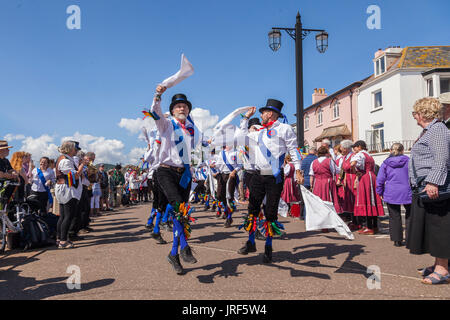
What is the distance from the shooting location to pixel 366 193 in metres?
6.73

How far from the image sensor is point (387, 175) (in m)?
5.92

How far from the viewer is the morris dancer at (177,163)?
3.99 m

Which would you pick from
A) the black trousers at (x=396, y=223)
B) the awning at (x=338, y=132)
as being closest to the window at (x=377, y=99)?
the awning at (x=338, y=132)

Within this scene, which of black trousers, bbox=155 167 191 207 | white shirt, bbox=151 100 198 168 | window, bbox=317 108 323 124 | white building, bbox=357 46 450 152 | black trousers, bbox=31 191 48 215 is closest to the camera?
black trousers, bbox=155 167 191 207

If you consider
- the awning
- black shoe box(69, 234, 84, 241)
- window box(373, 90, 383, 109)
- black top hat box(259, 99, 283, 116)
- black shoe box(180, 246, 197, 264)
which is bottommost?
black shoe box(69, 234, 84, 241)

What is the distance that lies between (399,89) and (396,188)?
2108 cm

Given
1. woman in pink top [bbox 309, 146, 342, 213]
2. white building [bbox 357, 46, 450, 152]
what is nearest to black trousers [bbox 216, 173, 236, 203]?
woman in pink top [bbox 309, 146, 342, 213]

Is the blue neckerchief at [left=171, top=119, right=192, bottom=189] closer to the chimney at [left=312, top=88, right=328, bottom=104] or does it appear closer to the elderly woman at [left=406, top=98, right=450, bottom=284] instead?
the elderly woman at [left=406, top=98, right=450, bottom=284]

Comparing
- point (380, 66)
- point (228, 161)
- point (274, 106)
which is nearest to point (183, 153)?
point (274, 106)

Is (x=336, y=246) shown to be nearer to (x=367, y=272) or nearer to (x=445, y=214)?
(x=367, y=272)

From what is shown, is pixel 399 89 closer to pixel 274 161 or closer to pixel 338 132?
pixel 338 132

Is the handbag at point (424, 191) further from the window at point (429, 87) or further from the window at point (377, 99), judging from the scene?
the window at point (377, 99)

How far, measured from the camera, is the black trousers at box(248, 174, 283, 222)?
15.0 ft

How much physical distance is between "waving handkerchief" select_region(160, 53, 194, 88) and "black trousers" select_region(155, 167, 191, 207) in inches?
44.8
